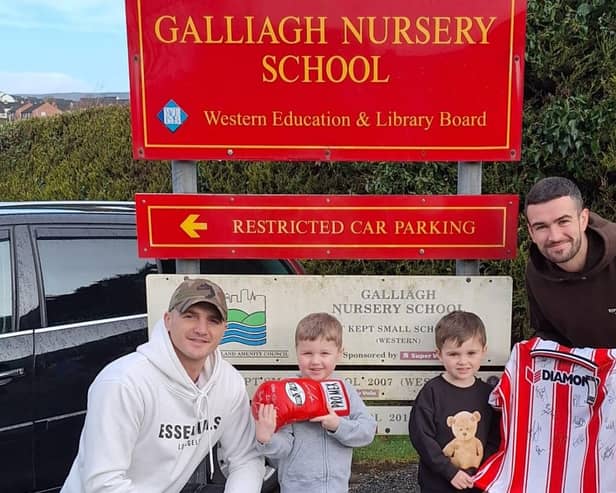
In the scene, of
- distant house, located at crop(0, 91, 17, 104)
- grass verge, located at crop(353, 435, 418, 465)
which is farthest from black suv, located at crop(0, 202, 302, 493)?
distant house, located at crop(0, 91, 17, 104)

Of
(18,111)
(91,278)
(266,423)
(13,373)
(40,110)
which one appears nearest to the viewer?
(266,423)

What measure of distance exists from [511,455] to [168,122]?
2.03 metres

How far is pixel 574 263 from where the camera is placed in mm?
2496

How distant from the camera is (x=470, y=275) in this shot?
118 inches

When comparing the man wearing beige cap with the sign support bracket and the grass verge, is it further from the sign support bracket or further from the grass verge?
the grass verge

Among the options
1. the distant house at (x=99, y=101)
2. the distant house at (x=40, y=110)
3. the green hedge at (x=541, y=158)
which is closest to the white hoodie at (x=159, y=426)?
the green hedge at (x=541, y=158)

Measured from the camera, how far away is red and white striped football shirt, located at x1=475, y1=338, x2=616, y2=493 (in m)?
2.45

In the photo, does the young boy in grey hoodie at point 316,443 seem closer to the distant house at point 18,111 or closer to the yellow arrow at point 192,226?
the yellow arrow at point 192,226

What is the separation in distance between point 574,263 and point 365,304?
933mm

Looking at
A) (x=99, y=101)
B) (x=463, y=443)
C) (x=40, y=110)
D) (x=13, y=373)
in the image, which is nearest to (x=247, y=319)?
(x=463, y=443)

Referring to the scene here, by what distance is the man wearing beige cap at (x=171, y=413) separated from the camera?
2.16 meters

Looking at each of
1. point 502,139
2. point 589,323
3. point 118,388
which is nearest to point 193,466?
point 118,388

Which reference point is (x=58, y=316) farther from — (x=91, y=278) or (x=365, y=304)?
(x=365, y=304)

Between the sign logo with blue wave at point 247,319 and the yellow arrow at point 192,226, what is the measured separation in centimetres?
34
